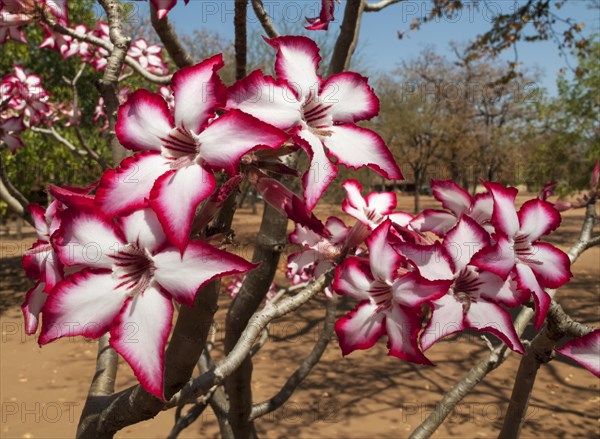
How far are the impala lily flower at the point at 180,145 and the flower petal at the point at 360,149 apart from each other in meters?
0.10

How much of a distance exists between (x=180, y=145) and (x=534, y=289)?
0.54m

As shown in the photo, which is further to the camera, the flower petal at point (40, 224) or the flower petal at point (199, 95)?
the flower petal at point (40, 224)

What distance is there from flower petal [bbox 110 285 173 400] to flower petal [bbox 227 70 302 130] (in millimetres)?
236

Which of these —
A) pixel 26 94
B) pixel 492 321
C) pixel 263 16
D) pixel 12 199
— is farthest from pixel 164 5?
pixel 26 94

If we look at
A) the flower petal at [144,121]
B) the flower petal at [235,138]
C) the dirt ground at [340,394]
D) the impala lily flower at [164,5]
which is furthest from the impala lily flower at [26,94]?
the flower petal at [235,138]

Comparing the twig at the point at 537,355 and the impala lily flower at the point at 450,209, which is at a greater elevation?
the impala lily flower at the point at 450,209

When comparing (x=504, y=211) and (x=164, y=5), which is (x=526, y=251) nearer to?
(x=504, y=211)

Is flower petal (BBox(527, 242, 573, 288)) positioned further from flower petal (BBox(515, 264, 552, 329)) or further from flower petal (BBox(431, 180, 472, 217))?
flower petal (BBox(431, 180, 472, 217))

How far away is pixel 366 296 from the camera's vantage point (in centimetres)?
78

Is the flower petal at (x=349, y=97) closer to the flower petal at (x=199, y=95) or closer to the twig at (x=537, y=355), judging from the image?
the flower petal at (x=199, y=95)

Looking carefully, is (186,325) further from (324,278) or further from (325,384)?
(325,384)

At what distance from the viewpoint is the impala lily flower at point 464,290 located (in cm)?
72

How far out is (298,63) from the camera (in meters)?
0.65

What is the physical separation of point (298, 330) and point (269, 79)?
21.4 ft
